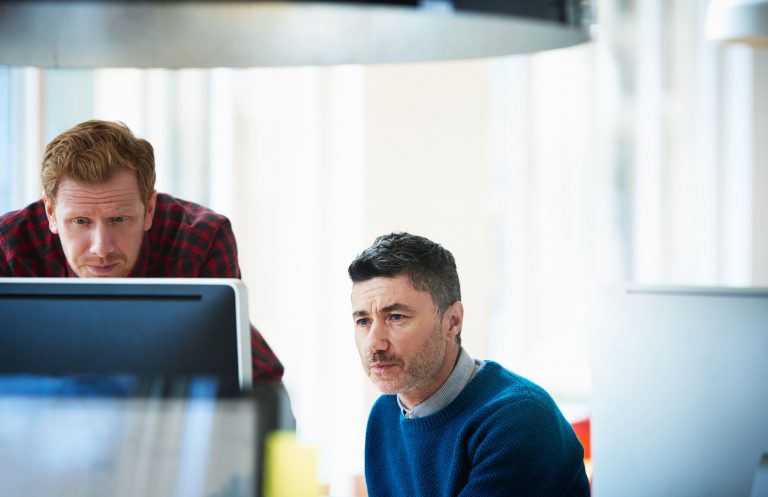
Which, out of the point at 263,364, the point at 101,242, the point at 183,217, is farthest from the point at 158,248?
the point at 263,364

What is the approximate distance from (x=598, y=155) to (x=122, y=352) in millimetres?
3558

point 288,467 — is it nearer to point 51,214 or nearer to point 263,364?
point 263,364

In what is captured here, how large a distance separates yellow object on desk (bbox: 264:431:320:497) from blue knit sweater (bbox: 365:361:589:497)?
71 cm

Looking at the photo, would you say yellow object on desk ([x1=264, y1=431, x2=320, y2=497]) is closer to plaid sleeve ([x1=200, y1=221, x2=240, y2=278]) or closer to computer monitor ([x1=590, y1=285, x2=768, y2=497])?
computer monitor ([x1=590, y1=285, x2=768, y2=497])

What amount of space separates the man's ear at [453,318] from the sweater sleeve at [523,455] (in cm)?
22

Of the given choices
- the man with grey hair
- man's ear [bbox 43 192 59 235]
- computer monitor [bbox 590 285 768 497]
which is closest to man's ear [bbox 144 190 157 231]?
man's ear [bbox 43 192 59 235]

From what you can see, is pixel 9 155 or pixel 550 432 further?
pixel 9 155

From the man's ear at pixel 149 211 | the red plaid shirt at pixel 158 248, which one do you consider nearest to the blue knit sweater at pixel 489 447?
the red plaid shirt at pixel 158 248

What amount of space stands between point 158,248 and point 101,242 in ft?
0.60

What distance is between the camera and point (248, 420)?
833 millimetres

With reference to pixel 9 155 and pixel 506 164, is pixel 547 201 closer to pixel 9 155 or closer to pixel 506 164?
pixel 506 164

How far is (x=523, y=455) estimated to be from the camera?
168 cm

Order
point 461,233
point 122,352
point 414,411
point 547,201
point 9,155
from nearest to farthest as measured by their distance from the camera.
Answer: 1. point 122,352
2. point 414,411
3. point 9,155
4. point 461,233
5. point 547,201

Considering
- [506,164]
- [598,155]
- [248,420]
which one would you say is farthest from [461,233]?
[248,420]
